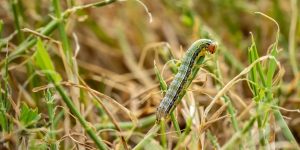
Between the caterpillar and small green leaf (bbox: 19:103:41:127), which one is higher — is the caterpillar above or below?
above

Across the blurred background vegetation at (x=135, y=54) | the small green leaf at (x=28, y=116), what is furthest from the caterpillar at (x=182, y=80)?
the small green leaf at (x=28, y=116)

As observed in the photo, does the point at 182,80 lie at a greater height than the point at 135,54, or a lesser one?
greater

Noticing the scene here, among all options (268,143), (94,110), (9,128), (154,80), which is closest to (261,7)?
(154,80)

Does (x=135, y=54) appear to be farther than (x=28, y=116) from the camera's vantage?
Yes

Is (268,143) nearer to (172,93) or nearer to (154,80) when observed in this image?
(172,93)

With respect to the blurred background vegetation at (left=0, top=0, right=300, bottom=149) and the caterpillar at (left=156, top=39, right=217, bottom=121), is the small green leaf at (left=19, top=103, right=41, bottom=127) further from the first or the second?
the caterpillar at (left=156, top=39, right=217, bottom=121)

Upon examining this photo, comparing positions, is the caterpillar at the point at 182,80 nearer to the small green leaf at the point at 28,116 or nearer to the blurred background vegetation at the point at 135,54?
the blurred background vegetation at the point at 135,54

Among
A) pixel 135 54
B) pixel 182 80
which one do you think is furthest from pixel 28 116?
pixel 135 54

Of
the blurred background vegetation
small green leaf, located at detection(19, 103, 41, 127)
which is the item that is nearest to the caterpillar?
the blurred background vegetation

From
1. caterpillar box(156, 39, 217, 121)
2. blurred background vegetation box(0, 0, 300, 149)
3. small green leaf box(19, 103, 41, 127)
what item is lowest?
blurred background vegetation box(0, 0, 300, 149)

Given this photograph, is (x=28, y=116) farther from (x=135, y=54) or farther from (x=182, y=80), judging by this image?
(x=135, y=54)
